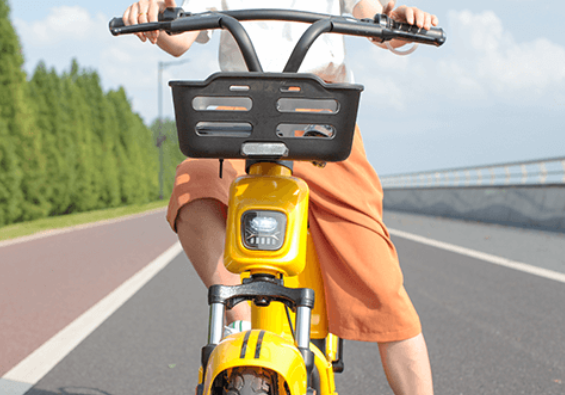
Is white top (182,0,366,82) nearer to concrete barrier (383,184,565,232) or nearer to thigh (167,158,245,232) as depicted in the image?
thigh (167,158,245,232)

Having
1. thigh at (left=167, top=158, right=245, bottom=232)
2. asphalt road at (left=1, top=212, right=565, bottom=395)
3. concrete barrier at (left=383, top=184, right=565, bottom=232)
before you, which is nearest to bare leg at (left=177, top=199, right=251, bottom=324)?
thigh at (left=167, top=158, right=245, bottom=232)

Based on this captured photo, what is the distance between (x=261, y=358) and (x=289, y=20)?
2.80ft

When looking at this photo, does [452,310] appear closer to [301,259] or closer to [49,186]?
[301,259]

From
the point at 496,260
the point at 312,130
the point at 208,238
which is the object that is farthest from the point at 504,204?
the point at 312,130

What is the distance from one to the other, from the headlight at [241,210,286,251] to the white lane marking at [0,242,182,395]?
228 cm

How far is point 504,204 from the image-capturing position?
1543 centimetres

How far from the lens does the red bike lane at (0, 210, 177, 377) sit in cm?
441

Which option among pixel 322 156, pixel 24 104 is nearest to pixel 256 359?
pixel 322 156

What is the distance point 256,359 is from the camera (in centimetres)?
128

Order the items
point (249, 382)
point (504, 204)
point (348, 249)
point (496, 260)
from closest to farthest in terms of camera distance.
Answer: point (249, 382) < point (348, 249) < point (496, 260) < point (504, 204)

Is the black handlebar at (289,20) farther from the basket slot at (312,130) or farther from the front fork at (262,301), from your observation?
the front fork at (262,301)

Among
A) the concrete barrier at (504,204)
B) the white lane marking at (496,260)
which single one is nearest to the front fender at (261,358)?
the white lane marking at (496,260)

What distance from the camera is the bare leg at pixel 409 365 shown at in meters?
1.83

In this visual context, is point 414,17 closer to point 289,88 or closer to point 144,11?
point 289,88
